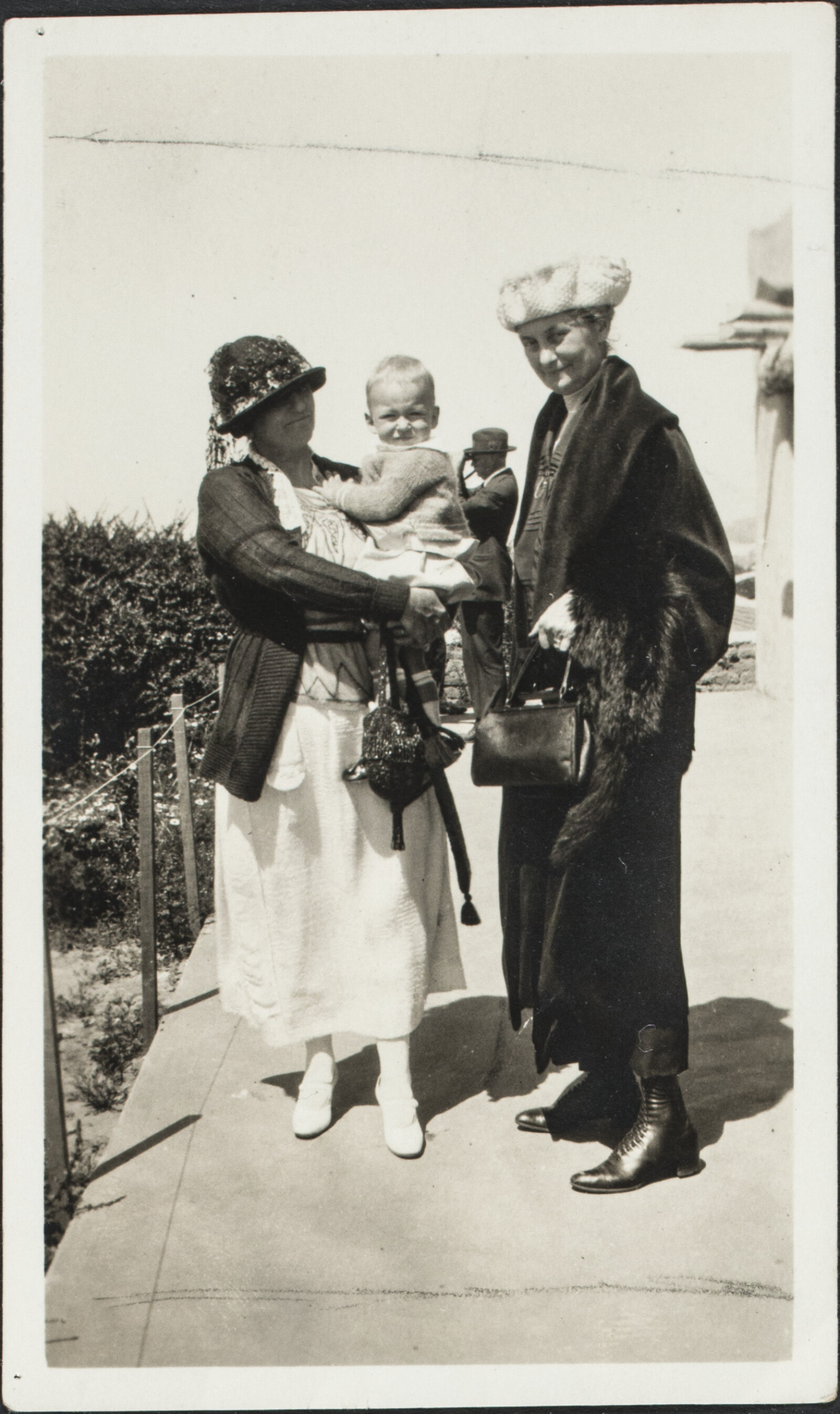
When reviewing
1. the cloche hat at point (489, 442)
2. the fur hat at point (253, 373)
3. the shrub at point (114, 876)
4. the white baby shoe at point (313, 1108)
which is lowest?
the white baby shoe at point (313, 1108)

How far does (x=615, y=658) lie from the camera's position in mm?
2799

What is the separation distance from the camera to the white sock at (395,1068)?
3148 mm

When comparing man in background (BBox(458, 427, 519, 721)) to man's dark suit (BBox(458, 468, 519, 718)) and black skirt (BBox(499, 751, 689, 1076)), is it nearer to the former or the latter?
man's dark suit (BBox(458, 468, 519, 718))

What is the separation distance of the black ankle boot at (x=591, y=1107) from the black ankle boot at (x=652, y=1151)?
120 mm

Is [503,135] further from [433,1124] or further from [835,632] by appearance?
[433,1124]

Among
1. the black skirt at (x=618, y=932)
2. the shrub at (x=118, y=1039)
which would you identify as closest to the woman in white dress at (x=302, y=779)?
the black skirt at (x=618, y=932)

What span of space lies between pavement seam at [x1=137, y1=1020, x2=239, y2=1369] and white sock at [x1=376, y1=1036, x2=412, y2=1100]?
1.79 ft

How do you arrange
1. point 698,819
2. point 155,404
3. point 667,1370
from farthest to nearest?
point 698,819
point 155,404
point 667,1370

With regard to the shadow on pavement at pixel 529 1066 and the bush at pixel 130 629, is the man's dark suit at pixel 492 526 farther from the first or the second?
the bush at pixel 130 629

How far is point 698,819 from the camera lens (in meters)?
4.48

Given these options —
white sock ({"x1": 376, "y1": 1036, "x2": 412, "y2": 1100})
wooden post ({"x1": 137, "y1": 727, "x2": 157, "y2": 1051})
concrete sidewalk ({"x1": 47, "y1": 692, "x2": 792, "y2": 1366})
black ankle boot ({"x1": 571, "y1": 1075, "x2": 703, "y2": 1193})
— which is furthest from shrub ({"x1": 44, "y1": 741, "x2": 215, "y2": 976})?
black ankle boot ({"x1": 571, "y1": 1075, "x2": 703, "y2": 1193})

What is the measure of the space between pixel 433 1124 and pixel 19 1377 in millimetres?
1169

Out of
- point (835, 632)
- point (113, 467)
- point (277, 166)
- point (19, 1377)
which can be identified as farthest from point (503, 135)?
point (19, 1377)

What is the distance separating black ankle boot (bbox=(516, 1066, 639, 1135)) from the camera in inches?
122
